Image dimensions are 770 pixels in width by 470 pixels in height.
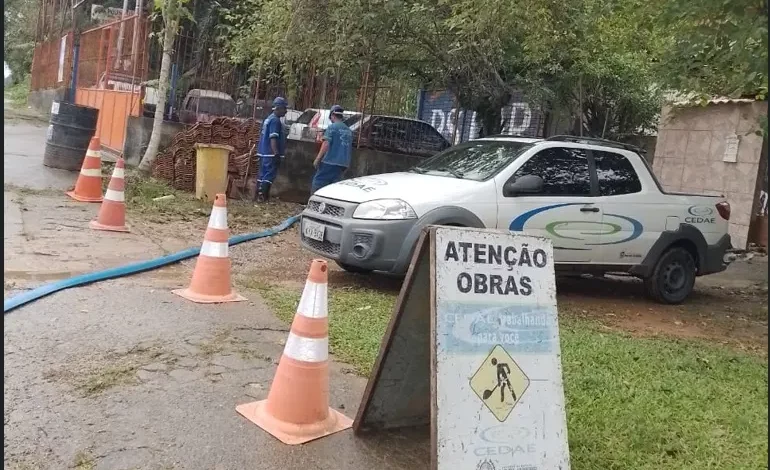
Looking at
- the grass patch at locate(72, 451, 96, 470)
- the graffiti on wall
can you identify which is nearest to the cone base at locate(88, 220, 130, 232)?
the grass patch at locate(72, 451, 96, 470)

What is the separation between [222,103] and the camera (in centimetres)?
1423

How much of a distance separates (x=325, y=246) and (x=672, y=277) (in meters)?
4.17

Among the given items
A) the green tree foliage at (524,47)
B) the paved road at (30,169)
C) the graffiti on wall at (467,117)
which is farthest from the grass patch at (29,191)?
the graffiti on wall at (467,117)

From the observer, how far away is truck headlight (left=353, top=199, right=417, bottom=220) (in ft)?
22.1

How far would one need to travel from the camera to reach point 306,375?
3691 millimetres

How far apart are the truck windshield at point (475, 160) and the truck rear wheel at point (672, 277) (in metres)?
2.23

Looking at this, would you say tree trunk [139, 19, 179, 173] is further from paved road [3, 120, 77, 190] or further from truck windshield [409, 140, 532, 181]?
truck windshield [409, 140, 532, 181]

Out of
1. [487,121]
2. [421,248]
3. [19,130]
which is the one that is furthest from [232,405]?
[19,130]

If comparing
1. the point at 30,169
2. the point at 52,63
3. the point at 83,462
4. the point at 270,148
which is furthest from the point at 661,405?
the point at 52,63

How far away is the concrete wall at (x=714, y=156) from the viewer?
1314 centimetres

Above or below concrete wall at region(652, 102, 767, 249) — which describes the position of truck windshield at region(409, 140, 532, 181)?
below

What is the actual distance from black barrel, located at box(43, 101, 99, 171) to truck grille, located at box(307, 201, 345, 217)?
628 cm

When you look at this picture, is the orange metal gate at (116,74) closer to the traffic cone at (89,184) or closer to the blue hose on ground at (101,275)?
the traffic cone at (89,184)

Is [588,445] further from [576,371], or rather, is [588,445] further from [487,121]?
[487,121]
